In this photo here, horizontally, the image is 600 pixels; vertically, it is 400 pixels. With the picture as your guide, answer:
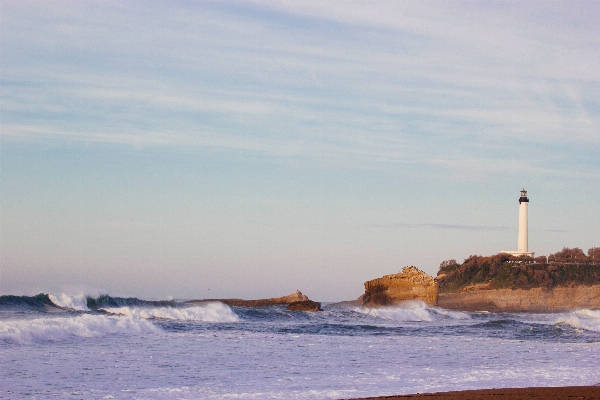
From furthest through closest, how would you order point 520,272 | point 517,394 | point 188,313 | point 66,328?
point 520,272 < point 188,313 < point 66,328 < point 517,394

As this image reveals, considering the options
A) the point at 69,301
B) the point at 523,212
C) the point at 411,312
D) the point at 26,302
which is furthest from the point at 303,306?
the point at 523,212

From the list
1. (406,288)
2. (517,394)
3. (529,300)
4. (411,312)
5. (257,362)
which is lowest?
(411,312)

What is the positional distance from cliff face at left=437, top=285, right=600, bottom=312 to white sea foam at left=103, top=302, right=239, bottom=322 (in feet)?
119

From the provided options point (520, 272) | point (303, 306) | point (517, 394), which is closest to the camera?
point (517, 394)

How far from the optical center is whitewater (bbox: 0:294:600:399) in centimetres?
1045

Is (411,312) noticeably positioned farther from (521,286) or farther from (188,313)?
(521,286)

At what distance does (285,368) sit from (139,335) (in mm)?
7653

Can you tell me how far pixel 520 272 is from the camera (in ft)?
221

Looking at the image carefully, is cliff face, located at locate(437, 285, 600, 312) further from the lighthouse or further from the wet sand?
the wet sand

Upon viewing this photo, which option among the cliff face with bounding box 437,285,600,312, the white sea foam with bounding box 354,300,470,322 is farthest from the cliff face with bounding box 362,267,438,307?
the cliff face with bounding box 437,285,600,312

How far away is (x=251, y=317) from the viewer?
3309cm

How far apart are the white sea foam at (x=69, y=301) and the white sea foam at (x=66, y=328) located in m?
11.2

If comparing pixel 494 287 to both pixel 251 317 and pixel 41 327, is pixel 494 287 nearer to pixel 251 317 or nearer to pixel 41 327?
pixel 251 317

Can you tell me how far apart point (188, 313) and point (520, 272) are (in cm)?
4529
